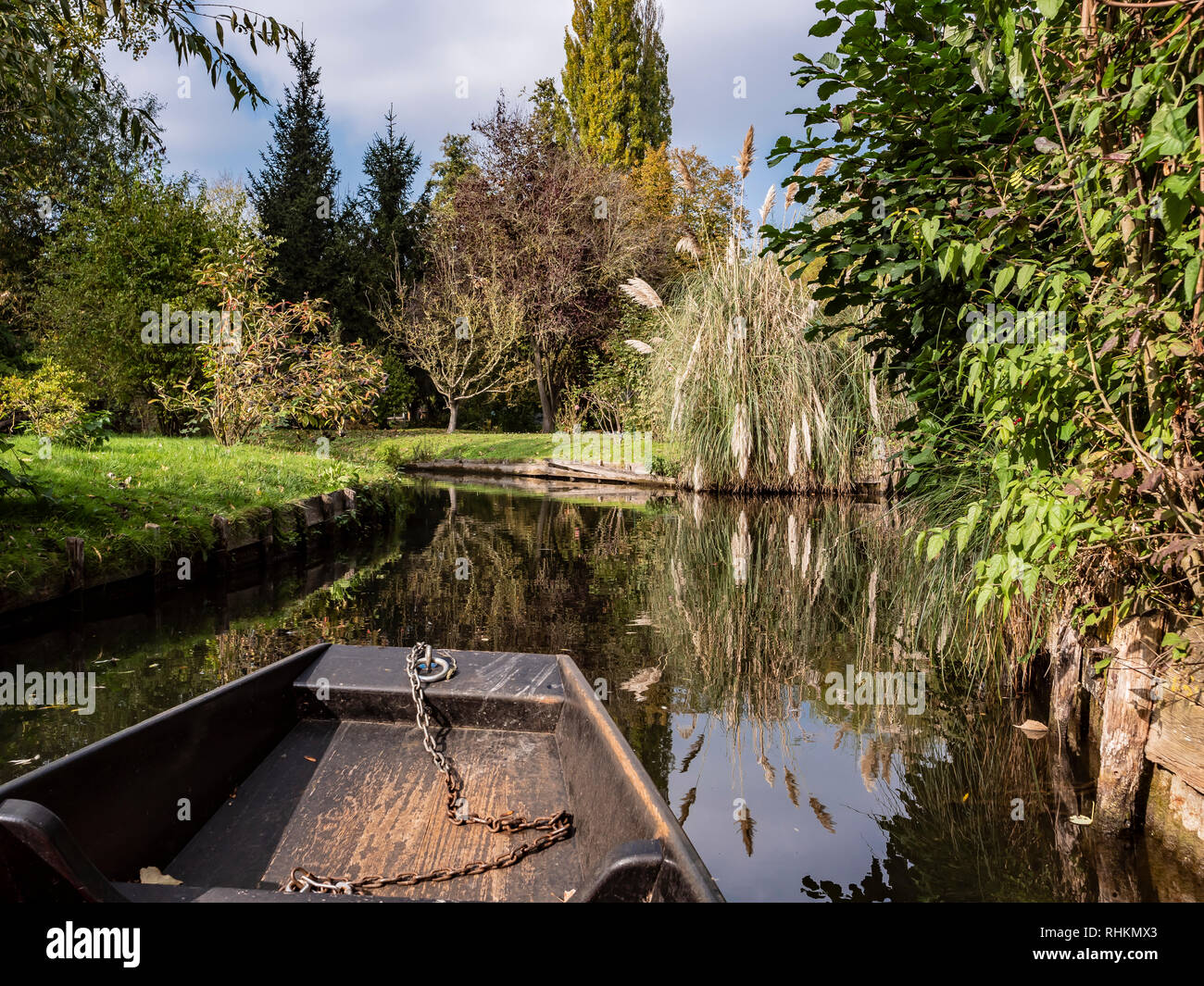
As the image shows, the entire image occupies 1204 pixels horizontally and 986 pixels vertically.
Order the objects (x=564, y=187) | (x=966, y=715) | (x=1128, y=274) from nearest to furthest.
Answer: (x=1128, y=274) → (x=966, y=715) → (x=564, y=187)

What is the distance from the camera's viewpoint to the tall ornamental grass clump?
424 inches

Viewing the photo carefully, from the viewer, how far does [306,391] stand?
11031mm

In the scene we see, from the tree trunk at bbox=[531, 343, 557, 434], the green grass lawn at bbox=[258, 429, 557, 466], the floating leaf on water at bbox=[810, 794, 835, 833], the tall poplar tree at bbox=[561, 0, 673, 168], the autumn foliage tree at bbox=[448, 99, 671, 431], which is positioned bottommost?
the floating leaf on water at bbox=[810, 794, 835, 833]

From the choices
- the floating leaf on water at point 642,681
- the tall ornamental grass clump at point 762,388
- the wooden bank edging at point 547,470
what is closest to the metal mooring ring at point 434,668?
the floating leaf on water at point 642,681

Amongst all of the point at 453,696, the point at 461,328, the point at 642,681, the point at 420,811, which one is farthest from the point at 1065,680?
the point at 461,328

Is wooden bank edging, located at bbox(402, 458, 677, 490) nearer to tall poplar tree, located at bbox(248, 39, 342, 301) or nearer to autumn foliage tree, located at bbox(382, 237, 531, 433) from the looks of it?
autumn foliage tree, located at bbox(382, 237, 531, 433)

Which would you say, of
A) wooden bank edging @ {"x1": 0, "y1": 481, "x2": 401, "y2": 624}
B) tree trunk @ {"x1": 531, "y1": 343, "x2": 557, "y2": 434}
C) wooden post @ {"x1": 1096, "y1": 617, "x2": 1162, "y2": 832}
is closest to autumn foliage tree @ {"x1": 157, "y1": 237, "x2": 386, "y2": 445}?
wooden bank edging @ {"x1": 0, "y1": 481, "x2": 401, "y2": 624}

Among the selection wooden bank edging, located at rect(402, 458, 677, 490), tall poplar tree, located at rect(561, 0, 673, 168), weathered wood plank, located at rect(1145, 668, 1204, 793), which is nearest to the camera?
weathered wood plank, located at rect(1145, 668, 1204, 793)

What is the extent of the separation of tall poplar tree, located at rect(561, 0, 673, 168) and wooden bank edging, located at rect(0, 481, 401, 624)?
2212cm

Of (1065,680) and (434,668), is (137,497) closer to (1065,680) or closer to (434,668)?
(434,668)
